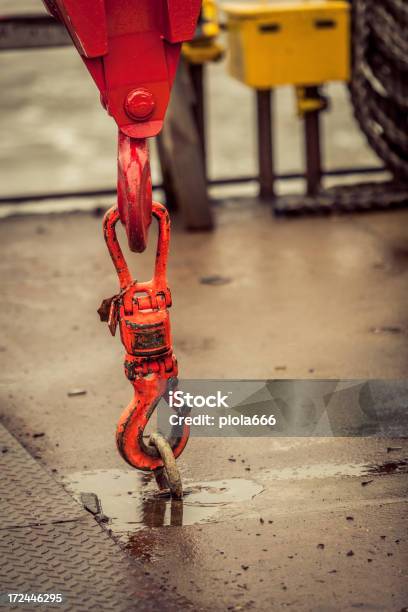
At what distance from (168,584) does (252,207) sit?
4559 millimetres

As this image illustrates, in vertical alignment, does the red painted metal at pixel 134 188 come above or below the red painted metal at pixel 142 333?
above

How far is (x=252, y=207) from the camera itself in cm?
727

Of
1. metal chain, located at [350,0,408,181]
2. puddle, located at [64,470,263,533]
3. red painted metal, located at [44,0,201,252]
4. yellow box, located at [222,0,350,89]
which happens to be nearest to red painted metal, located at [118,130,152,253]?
red painted metal, located at [44,0,201,252]

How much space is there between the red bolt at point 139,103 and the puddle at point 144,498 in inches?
43.8

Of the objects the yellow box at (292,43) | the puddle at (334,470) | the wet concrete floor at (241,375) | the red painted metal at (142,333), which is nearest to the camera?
the wet concrete floor at (241,375)

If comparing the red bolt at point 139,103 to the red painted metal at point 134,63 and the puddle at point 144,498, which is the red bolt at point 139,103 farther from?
the puddle at point 144,498

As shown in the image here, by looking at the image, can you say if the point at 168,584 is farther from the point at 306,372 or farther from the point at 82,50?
the point at 306,372

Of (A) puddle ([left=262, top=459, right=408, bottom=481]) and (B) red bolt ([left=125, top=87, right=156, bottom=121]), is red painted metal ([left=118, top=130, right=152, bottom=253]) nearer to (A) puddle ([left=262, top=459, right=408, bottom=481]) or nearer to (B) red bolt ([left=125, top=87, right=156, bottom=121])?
(B) red bolt ([left=125, top=87, right=156, bottom=121])

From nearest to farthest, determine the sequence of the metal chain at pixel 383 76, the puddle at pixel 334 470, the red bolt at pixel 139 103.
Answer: the red bolt at pixel 139 103, the puddle at pixel 334 470, the metal chain at pixel 383 76

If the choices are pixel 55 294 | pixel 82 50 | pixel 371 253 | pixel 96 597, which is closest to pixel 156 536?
pixel 96 597

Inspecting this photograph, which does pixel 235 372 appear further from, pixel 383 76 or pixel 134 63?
pixel 383 76

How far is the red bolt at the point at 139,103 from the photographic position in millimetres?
3123

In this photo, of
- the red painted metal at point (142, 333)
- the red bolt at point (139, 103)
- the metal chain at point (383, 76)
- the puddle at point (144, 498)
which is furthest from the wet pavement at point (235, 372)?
the red bolt at point (139, 103)

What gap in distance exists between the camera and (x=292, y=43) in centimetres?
694
